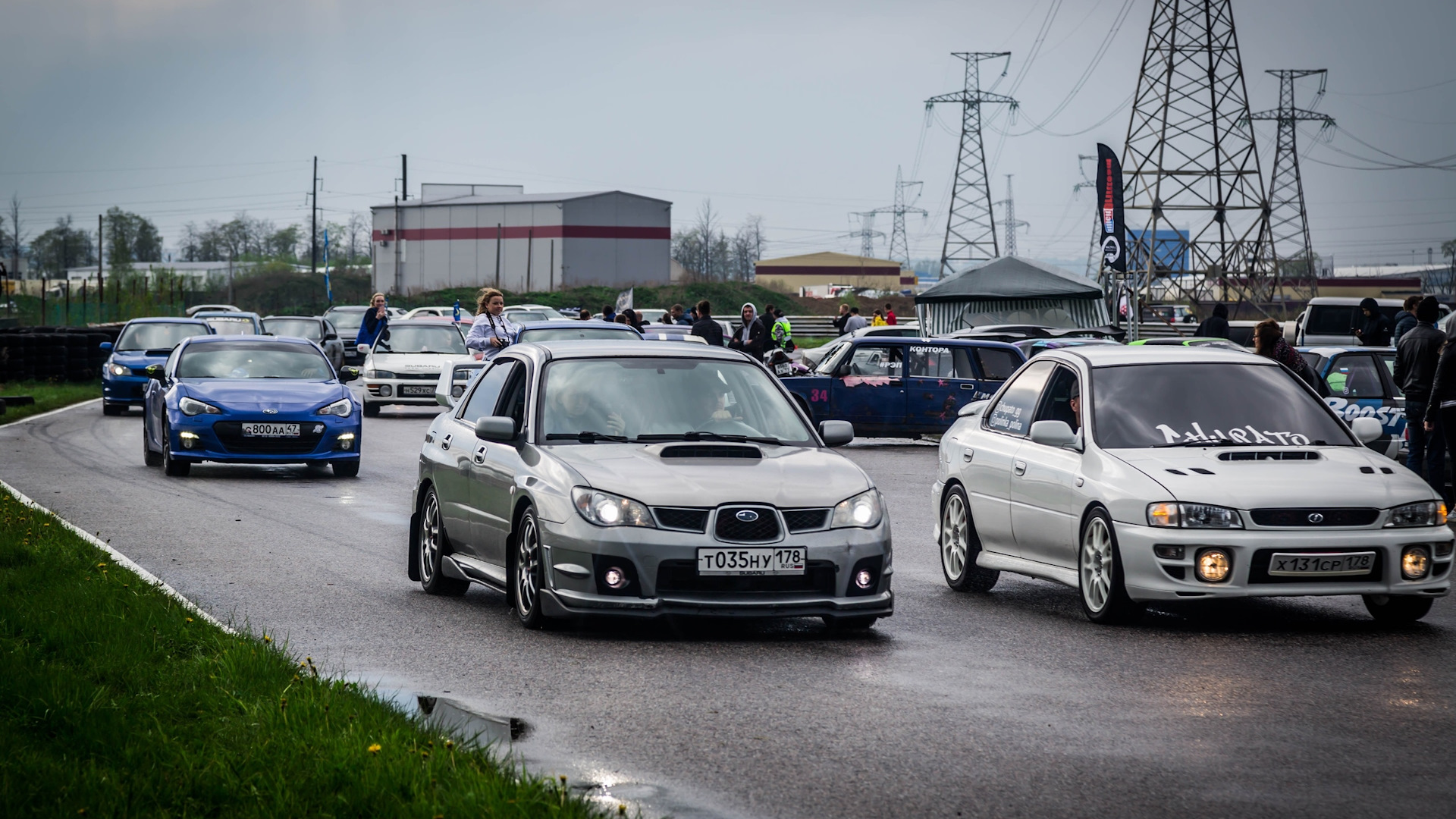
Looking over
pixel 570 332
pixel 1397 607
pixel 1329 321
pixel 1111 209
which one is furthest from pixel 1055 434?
pixel 1329 321

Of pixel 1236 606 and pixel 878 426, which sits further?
→ pixel 878 426

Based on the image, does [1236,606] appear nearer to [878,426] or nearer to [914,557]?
[914,557]

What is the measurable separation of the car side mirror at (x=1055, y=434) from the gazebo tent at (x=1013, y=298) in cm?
2716

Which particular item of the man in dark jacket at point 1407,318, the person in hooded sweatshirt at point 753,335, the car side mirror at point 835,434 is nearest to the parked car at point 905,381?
the man in dark jacket at point 1407,318

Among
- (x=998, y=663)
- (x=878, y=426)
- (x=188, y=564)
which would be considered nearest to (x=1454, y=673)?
(x=998, y=663)

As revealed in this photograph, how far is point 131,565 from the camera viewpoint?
10008 mm

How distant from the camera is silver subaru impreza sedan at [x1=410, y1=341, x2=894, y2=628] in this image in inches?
312

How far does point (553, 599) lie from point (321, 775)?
2.99 m

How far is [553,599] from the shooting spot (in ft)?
26.6

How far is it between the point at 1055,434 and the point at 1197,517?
1033 mm

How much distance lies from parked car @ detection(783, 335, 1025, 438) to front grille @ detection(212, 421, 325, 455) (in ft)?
25.0

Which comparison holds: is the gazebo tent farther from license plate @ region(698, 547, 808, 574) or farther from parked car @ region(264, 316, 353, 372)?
license plate @ region(698, 547, 808, 574)

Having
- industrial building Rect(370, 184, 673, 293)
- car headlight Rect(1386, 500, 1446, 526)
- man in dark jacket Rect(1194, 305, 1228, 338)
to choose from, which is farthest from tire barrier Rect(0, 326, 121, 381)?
industrial building Rect(370, 184, 673, 293)

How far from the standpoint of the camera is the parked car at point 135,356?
27156 millimetres
